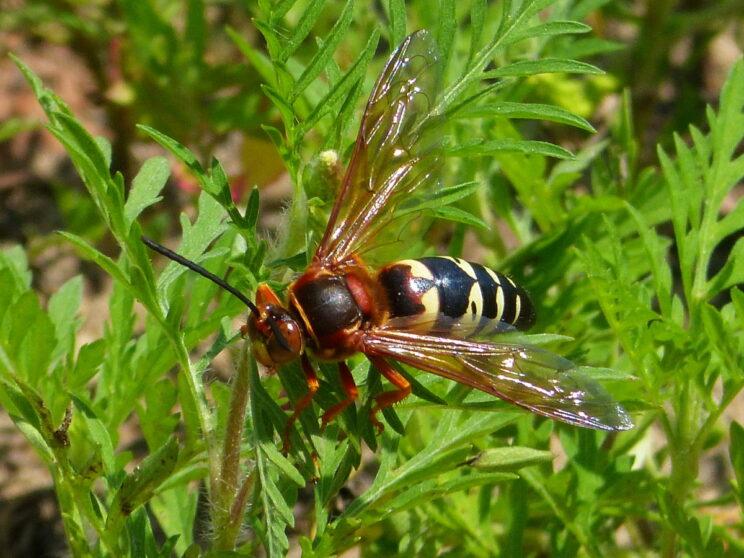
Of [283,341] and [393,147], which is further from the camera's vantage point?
[393,147]

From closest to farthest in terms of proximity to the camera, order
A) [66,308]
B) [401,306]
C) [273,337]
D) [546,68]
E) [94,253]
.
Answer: [94,253] → [273,337] → [546,68] → [401,306] → [66,308]

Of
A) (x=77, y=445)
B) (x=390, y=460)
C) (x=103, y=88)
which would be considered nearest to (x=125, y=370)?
(x=77, y=445)

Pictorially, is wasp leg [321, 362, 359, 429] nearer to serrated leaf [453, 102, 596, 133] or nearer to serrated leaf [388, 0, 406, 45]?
serrated leaf [453, 102, 596, 133]

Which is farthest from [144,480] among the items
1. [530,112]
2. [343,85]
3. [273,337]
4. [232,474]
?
[530,112]

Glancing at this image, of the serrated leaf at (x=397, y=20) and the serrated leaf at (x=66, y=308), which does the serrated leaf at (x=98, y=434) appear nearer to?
the serrated leaf at (x=66, y=308)

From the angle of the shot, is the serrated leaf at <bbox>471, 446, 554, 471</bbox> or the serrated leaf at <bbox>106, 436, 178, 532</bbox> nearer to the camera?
the serrated leaf at <bbox>106, 436, 178, 532</bbox>

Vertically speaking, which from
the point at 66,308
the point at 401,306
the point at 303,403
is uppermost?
the point at 401,306

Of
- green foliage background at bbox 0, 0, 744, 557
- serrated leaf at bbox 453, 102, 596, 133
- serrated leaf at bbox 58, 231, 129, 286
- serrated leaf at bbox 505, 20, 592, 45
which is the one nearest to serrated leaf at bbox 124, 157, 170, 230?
green foliage background at bbox 0, 0, 744, 557

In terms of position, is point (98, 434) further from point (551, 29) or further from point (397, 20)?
point (551, 29)
